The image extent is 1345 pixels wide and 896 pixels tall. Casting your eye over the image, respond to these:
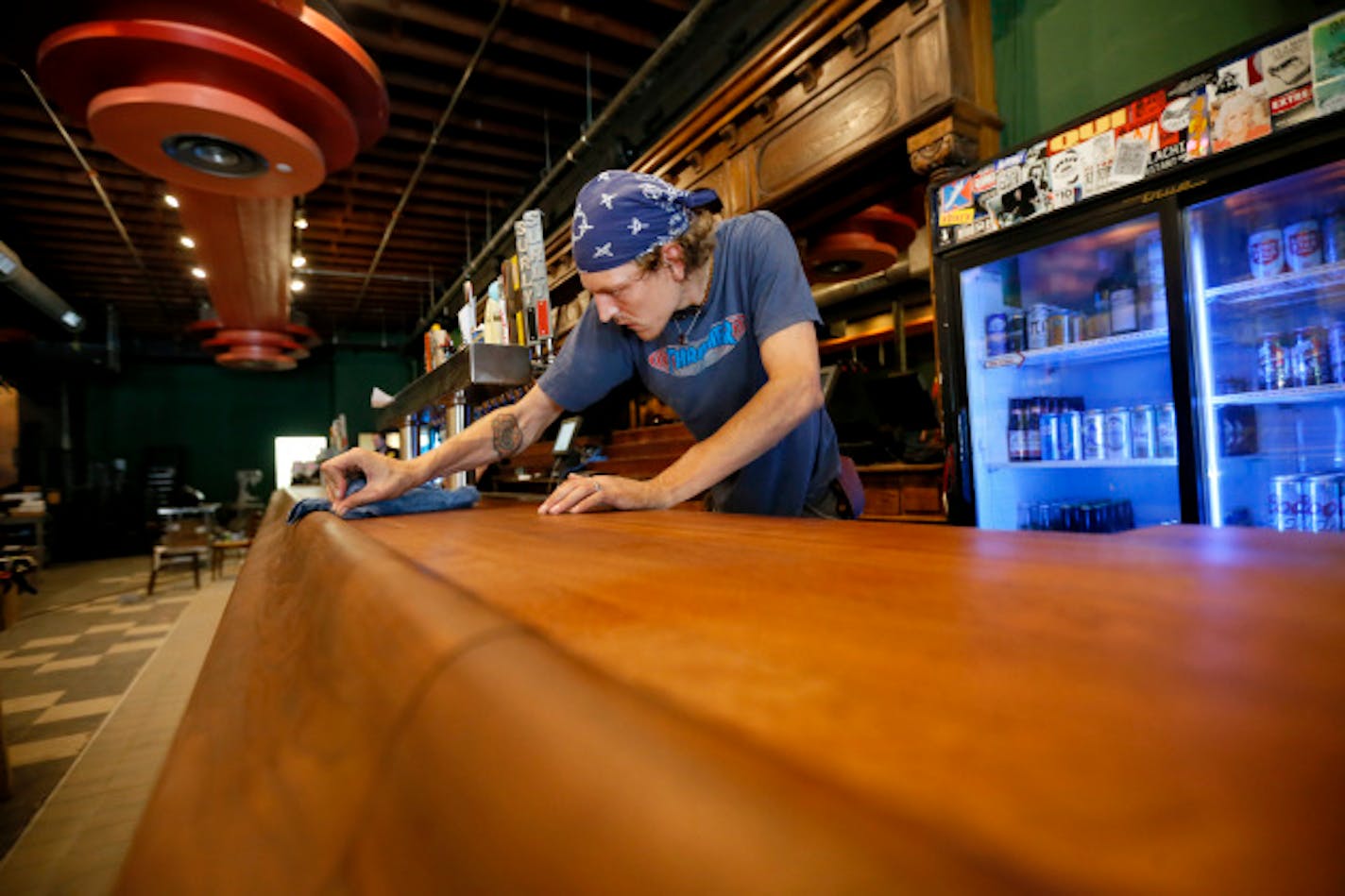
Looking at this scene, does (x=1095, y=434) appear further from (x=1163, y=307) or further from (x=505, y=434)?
(x=505, y=434)

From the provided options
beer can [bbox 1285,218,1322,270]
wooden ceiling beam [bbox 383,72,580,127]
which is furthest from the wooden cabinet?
wooden ceiling beam [bbox 383,72,580,127]

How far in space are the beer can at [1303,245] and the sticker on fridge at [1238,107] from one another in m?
0.46

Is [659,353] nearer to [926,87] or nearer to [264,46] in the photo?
[926,87]

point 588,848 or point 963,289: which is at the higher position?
point 963,289

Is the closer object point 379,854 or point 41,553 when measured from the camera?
point 379,854

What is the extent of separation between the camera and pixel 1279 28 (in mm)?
1894

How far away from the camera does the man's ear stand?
167 centimetres

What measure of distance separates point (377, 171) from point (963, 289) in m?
5.86

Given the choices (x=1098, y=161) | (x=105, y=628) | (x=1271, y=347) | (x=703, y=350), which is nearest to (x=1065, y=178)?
(x=1098, y=161)

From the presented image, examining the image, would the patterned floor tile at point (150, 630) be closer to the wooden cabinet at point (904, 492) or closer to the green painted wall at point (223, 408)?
the wooden cabinet at point (904, 492)

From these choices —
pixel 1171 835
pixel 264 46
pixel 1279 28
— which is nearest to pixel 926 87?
pixel 1279 28

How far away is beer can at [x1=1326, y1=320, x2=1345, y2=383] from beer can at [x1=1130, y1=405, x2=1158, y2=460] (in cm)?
57

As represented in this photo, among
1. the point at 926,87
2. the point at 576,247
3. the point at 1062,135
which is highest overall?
the point at 926,87

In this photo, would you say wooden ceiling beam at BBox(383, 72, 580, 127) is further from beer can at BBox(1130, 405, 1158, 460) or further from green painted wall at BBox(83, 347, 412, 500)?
green painted wall at BBox(83, 347, 412, 500)
